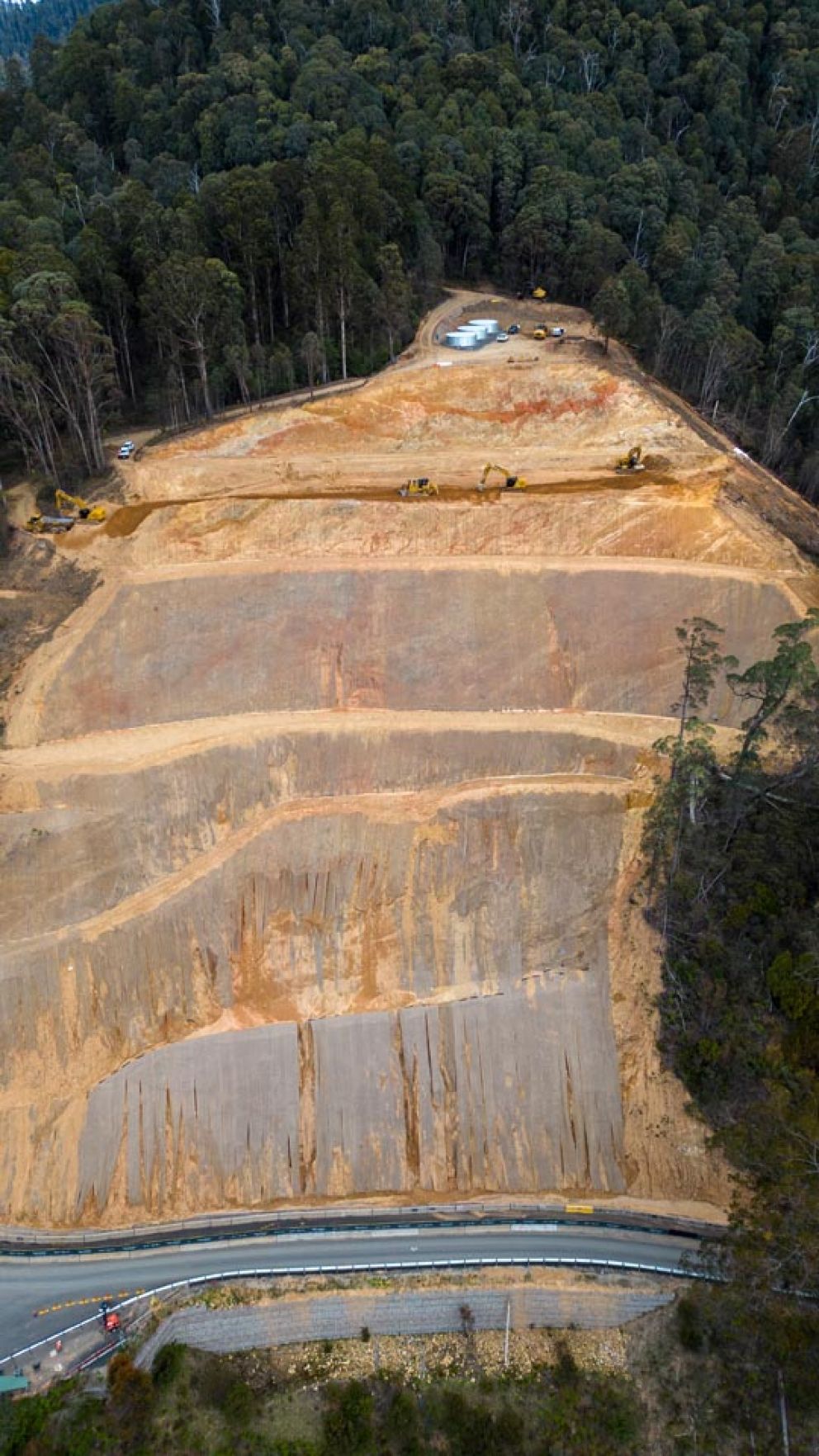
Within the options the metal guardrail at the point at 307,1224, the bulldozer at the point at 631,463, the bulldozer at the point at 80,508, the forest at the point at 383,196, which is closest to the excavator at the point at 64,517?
the bulldozer at the point at 80,508

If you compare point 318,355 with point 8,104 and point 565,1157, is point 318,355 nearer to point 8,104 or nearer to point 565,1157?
point 565,1157

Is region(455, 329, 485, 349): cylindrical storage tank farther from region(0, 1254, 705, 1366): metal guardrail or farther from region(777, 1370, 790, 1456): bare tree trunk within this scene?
region(777, 1370, 790, 1456): bare tree trunk

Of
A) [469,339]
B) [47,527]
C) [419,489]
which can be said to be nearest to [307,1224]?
[419,489]

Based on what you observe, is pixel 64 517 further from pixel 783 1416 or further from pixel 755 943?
pixel 783 1416

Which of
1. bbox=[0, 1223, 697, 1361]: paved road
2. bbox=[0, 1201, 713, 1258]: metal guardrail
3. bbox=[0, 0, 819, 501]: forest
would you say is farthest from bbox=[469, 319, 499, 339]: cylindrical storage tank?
bbox=[0, 1223, 697, 1361]: paved road

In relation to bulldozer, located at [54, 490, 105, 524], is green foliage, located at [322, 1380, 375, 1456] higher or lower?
lower

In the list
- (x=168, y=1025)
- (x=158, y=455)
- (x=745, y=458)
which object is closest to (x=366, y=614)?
(x=158, y=455)

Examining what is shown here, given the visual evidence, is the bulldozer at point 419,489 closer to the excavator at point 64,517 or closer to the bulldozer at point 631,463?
the bulldozer at point 631,463
